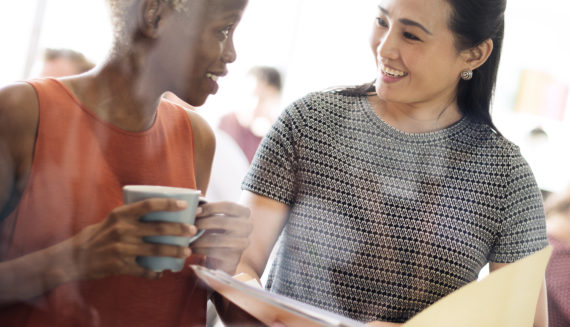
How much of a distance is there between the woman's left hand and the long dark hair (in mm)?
382

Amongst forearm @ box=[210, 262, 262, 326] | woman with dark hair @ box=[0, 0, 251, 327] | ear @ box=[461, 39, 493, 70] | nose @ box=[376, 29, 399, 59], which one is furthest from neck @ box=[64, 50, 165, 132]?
ear @ box=[461, 39, 493, 70]

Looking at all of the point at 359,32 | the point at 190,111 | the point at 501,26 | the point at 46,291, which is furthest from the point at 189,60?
the point at 501,26

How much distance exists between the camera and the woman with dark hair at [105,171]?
17.0 inches

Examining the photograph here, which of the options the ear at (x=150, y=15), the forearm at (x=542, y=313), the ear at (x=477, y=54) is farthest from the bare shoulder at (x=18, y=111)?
the forearm at (x=542, y=313)

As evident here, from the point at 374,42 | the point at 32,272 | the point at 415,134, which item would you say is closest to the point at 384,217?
the point at 415,134

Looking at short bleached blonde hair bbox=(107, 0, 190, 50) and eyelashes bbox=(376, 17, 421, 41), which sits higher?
eyelashes bbox=(376, 17, 421, 41)

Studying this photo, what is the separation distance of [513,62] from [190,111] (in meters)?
0.56

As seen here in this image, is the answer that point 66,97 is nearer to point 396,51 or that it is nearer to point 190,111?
point 190,111

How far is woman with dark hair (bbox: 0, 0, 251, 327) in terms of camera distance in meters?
0.43

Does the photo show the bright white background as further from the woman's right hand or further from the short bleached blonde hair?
the woman's right hand

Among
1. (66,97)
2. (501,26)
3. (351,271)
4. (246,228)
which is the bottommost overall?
(351,271)

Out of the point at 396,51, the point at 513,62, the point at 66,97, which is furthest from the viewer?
the point at 513,62

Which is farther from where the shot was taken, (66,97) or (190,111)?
(190,111)

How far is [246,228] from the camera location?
1.77 ft
